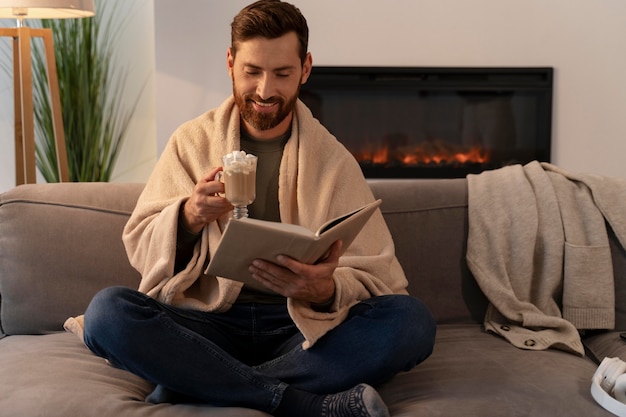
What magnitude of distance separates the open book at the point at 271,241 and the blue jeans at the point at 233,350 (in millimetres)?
184

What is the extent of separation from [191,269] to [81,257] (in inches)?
14.3

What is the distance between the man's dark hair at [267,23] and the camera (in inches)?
85.0

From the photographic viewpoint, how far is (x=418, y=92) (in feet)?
15.1

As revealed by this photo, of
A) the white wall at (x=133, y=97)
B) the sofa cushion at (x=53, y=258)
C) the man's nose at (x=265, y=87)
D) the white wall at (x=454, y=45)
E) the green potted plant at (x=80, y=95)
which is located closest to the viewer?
the man's nose at (x=265, y=87)

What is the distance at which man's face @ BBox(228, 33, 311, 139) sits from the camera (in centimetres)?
216

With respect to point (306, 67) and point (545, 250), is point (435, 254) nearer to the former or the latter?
point (545, 250)

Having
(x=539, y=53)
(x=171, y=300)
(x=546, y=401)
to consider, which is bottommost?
(x=546, y=401)

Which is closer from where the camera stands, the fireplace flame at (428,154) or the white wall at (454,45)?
Answer: the white wall at (454,45)

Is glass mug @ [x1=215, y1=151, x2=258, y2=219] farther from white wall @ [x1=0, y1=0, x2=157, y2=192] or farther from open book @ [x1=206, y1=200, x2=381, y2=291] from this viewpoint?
white wall @ [x1=0, y1=0, x2=157, y2=192]

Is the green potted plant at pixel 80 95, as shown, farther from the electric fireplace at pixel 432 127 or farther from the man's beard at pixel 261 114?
the man's beard at pixel 261 114

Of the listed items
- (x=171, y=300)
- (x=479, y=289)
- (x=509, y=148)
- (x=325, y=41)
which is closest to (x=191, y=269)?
(x=171, y=300)

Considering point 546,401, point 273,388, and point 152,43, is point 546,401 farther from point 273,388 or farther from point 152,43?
point 152,43

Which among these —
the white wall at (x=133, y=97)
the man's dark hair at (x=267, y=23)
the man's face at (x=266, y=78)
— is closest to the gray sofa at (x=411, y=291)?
the man's face at (x=266, y=78)

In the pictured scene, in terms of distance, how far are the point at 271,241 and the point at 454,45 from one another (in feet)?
9.94
